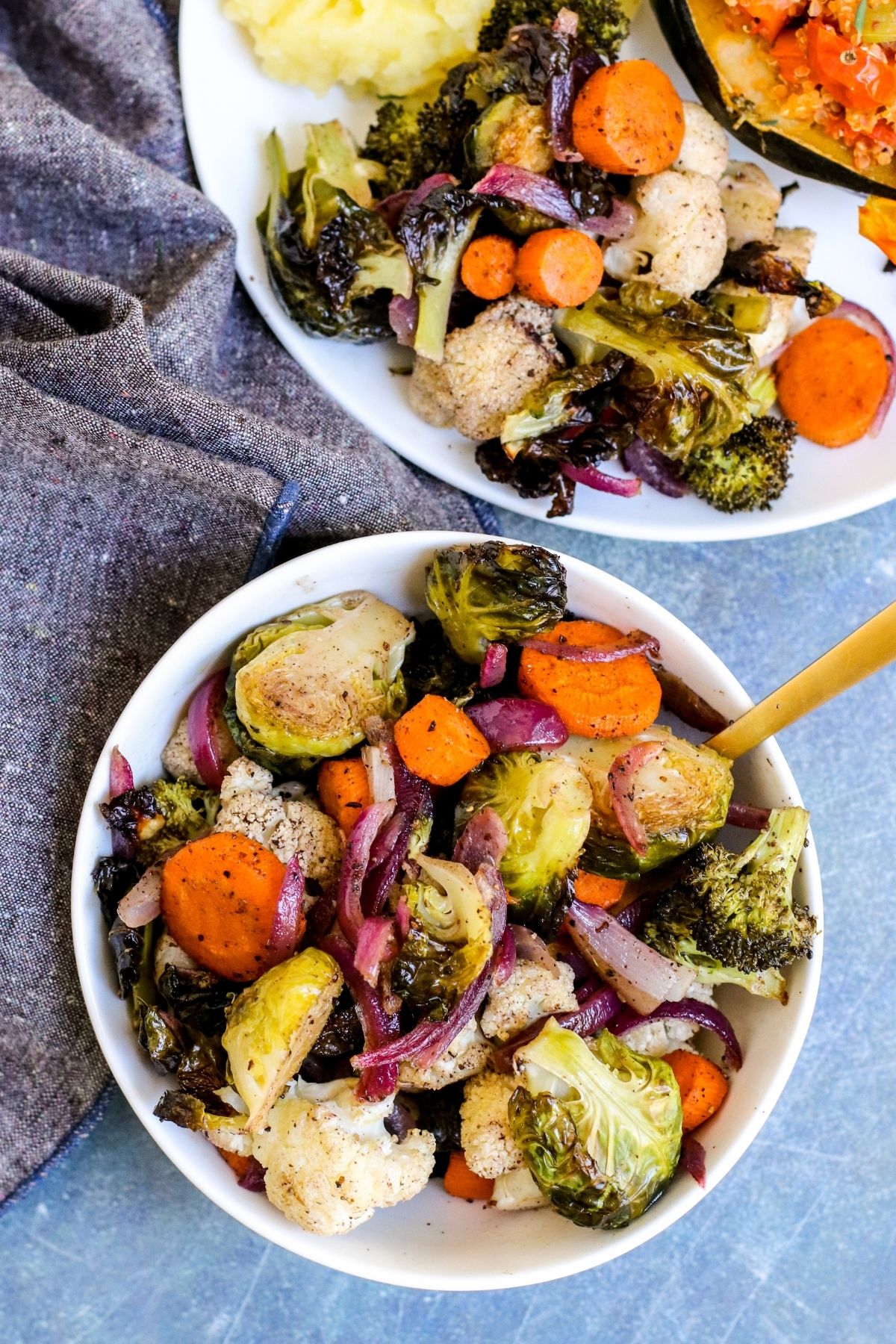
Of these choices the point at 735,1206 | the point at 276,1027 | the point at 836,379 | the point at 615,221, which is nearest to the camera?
the point at 276,1027

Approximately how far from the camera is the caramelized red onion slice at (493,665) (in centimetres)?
222

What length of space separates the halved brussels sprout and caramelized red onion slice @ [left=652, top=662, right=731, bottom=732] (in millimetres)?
872

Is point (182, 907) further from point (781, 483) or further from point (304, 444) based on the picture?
point (781, 483)

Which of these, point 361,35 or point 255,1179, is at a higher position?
point 361,35

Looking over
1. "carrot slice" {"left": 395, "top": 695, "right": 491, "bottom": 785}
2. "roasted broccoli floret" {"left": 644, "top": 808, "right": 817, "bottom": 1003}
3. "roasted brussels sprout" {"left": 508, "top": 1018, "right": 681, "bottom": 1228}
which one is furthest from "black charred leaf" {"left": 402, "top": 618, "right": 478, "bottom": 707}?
"roasted brussels sprout" {"left": 508, "top": 1018, "right": 681, "bottom": 1228}

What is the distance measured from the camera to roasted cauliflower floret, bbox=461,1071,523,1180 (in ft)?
6.99

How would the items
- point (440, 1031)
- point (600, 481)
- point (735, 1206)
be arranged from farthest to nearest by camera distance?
point (735, 1206), point (600, 481), point (440, 1031)

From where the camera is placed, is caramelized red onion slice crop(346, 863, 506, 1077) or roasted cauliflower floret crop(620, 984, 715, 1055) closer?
caramelized red onion slice crop(346, 863, 506, 1077)

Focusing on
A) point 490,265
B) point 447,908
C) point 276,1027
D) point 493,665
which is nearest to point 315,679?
point 493,665

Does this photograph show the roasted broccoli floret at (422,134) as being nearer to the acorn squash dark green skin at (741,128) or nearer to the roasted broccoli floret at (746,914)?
the acorn squash dark green skin at (741,128)

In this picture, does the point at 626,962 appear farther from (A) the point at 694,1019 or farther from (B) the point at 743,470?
(B) the point at 743,470

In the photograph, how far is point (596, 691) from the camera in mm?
2211

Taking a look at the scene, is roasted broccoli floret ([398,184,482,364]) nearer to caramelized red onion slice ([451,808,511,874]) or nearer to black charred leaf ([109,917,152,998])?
caramelized red onion slice ([451,808,511,874])

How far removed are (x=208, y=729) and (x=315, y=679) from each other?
30 cm
